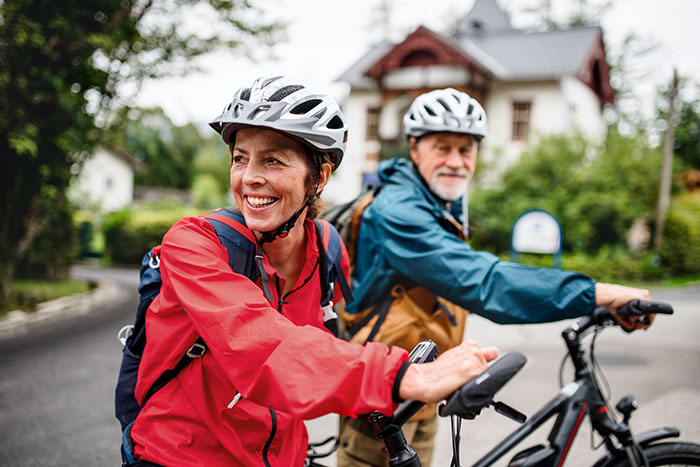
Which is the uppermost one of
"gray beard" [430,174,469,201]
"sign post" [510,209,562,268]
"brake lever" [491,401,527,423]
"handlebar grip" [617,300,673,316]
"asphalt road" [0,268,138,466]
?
"gray beard" [430,174,469,201]

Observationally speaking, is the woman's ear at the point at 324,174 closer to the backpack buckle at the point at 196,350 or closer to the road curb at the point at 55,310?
the backpack buckle at the point at 196,350

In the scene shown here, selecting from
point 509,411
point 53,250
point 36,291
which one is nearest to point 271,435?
point 509,411

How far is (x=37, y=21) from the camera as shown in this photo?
9242mm

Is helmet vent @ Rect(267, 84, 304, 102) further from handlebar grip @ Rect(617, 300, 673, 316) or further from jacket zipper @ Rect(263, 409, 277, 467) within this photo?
handlebar grip @ Rect(617, 300, 673, 316)

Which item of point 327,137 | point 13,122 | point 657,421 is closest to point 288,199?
point 327,137

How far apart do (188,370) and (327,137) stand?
2.76ft

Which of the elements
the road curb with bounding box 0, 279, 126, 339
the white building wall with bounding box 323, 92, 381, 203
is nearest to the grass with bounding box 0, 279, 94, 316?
the road curb with bounding box 0, 279, 126, 339

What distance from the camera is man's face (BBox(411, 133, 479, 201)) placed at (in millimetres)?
2766

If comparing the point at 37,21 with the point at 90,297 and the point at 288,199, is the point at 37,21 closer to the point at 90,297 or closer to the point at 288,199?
the point at 90,297

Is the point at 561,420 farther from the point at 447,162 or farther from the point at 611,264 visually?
the point at 611,264

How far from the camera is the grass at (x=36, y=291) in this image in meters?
9.65

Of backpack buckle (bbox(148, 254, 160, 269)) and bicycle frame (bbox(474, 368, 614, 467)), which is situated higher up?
backpack buckle (bbox(148, 254, 160, 269))

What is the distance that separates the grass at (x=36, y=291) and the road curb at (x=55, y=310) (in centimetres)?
19

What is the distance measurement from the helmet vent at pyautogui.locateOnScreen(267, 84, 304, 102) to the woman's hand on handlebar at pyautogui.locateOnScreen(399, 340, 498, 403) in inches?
37.3
